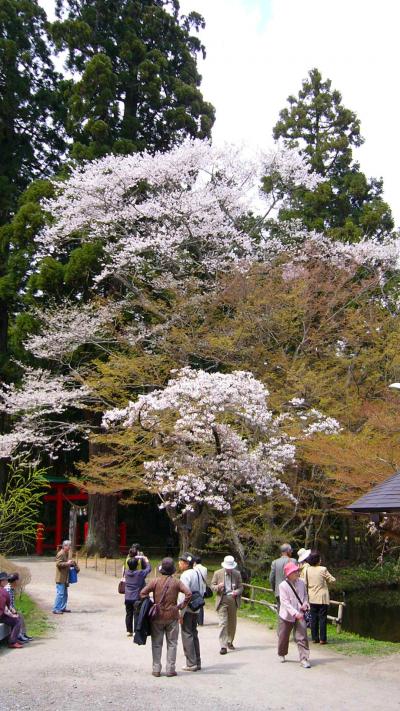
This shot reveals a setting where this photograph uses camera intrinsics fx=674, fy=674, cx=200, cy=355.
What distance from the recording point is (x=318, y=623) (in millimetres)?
9555

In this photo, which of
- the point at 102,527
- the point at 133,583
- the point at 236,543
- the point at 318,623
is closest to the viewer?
the point at 133,583

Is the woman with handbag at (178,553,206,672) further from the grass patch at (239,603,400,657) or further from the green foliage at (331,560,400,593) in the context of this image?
the green foliage at (331,560,400,593)

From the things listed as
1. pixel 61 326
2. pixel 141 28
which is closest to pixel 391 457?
pixel 61 326

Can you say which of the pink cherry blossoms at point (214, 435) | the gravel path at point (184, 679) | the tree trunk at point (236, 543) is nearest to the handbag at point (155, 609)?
the gravel path at point (184, 679)

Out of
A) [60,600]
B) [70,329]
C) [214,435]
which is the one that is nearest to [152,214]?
[70,329]

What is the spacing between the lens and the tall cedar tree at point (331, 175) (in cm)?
2455

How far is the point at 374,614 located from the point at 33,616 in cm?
1000

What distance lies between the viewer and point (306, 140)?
27828 mm

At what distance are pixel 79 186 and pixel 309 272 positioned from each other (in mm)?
7051

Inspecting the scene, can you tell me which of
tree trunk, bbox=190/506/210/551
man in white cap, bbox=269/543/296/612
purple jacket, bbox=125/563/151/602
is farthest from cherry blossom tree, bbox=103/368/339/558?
A: man in white cap, bbox=269/543/296/612

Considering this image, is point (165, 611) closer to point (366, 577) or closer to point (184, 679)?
point (184, 679)

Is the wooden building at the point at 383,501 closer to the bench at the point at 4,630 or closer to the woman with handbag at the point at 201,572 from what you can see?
the woman with handbag at the point at 201,572

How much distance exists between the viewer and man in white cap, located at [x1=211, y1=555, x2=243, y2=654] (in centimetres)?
865

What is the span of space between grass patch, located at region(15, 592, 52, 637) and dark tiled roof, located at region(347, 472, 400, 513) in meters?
4.86
